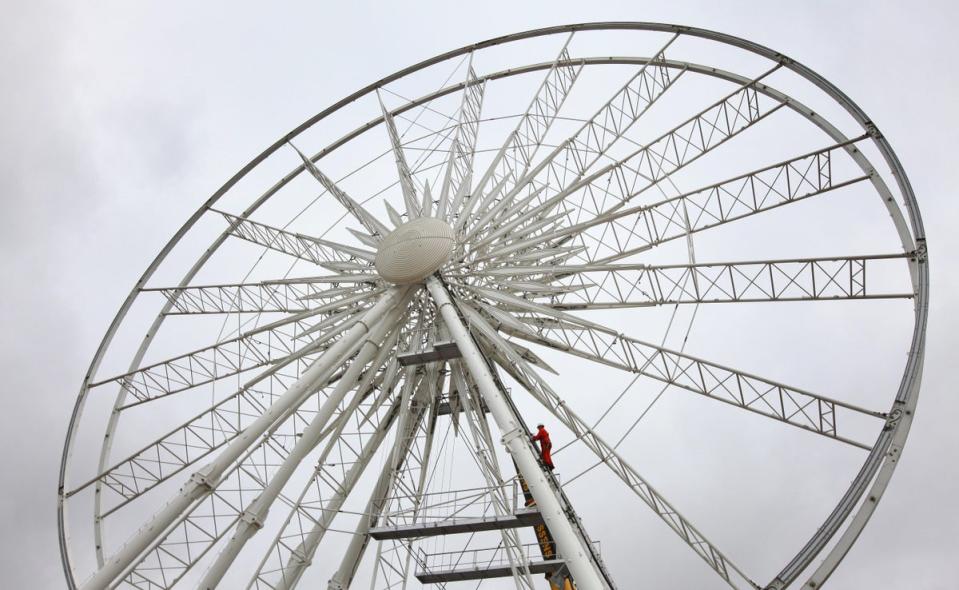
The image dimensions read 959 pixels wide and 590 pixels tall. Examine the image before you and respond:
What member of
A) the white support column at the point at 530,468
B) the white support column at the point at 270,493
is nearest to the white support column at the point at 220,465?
the white support column at the point at 270,493

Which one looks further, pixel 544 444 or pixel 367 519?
pixel 367 519

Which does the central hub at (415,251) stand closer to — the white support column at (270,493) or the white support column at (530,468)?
the white support column at (530,468)

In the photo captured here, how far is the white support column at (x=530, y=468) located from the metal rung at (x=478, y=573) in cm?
339

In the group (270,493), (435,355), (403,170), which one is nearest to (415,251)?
(435,355)

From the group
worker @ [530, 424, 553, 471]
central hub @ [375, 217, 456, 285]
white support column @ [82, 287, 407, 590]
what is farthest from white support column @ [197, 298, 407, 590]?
worker @ [530, 424, 553, 471]

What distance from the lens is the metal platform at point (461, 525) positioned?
1711 cm

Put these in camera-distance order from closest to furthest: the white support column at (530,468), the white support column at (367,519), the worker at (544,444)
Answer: the white support column at (530,468)
the worker at (544,444)
the white support column at (367,519)

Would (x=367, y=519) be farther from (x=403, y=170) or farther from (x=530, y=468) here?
(x=403, y=170)

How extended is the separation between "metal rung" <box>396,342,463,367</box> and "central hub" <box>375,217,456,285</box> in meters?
1.78

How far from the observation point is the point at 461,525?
17.6 meters

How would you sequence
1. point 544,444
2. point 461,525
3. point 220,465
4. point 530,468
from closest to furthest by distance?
point 530,468 → point 220,465 → point 461,525 → point 544,444

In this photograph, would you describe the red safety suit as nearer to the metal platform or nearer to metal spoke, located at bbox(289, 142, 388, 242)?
the metal platform

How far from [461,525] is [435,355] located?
4.09 meters

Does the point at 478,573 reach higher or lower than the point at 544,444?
lower
